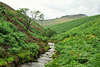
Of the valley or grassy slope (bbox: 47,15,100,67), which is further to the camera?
the valley

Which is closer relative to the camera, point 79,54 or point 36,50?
point 79,54

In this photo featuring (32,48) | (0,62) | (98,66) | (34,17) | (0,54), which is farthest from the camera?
(34,17)

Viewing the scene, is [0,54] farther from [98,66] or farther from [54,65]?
[98,66]

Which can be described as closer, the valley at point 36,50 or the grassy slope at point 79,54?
the grassy slope at point 79,54

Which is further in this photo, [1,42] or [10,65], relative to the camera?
[1,42]

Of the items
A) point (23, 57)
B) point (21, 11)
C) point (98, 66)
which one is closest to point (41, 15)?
point (21, 11)

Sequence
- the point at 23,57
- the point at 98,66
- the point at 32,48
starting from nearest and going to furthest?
the point at 98,66, the point at 23,57, the point at 32,48

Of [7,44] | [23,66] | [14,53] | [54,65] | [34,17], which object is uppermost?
[34,17]

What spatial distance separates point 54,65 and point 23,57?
15.8 feet

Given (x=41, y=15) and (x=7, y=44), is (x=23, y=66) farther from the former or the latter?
(x=41, y=15)

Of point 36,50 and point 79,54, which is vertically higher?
point 79,54

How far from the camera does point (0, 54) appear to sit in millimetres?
8938

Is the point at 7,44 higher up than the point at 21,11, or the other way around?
the point at 21,11

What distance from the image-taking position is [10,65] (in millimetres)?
9016
